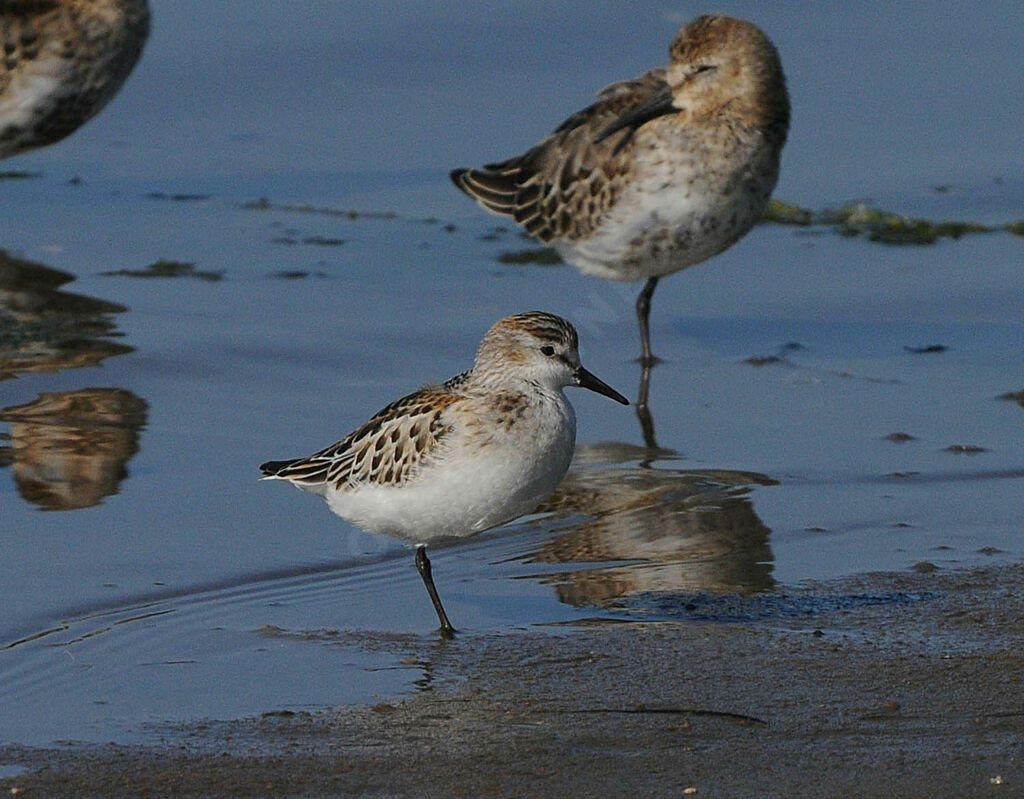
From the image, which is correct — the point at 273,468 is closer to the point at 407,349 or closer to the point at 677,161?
the point at 407,349

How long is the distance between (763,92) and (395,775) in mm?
5767

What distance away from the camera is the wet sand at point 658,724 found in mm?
4613

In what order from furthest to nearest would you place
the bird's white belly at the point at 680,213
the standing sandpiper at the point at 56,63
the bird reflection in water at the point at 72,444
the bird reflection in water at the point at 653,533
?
the standing sandpiper at the point at 56,63 → the bird's white belly at the point at 680,213 → the bird reflection in water at the point at 72,444 → the bird reflection in water at the point at 653,533

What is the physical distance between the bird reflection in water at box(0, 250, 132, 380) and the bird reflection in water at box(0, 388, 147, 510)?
0.52 meters

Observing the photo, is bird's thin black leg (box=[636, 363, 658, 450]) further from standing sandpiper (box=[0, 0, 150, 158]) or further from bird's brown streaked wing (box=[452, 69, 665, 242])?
standing sandpiper (box=[0, 0, 150, 158])

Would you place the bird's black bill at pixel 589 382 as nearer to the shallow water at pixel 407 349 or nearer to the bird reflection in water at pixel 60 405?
the shallow water at pixel 407 349

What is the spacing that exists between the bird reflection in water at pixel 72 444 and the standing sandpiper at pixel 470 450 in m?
1.47

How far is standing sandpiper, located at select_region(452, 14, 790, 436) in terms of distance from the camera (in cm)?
938

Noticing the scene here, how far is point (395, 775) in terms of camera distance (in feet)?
15.4

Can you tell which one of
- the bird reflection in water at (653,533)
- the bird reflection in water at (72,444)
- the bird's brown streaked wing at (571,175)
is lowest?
the bird reflection in water at (72,444)

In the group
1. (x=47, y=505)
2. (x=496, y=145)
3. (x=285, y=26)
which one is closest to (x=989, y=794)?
(x=47, y=505)

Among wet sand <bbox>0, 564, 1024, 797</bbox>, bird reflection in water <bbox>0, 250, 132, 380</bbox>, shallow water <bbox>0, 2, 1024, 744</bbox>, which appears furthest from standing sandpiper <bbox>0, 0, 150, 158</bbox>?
wet sand <bbox>0, 564, 1024, 797</bbox>

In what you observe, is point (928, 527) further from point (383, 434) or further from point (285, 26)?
point (285, 26)

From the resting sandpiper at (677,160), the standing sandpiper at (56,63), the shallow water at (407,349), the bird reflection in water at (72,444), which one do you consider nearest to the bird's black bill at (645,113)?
the resting sandpiper at (677,160)
